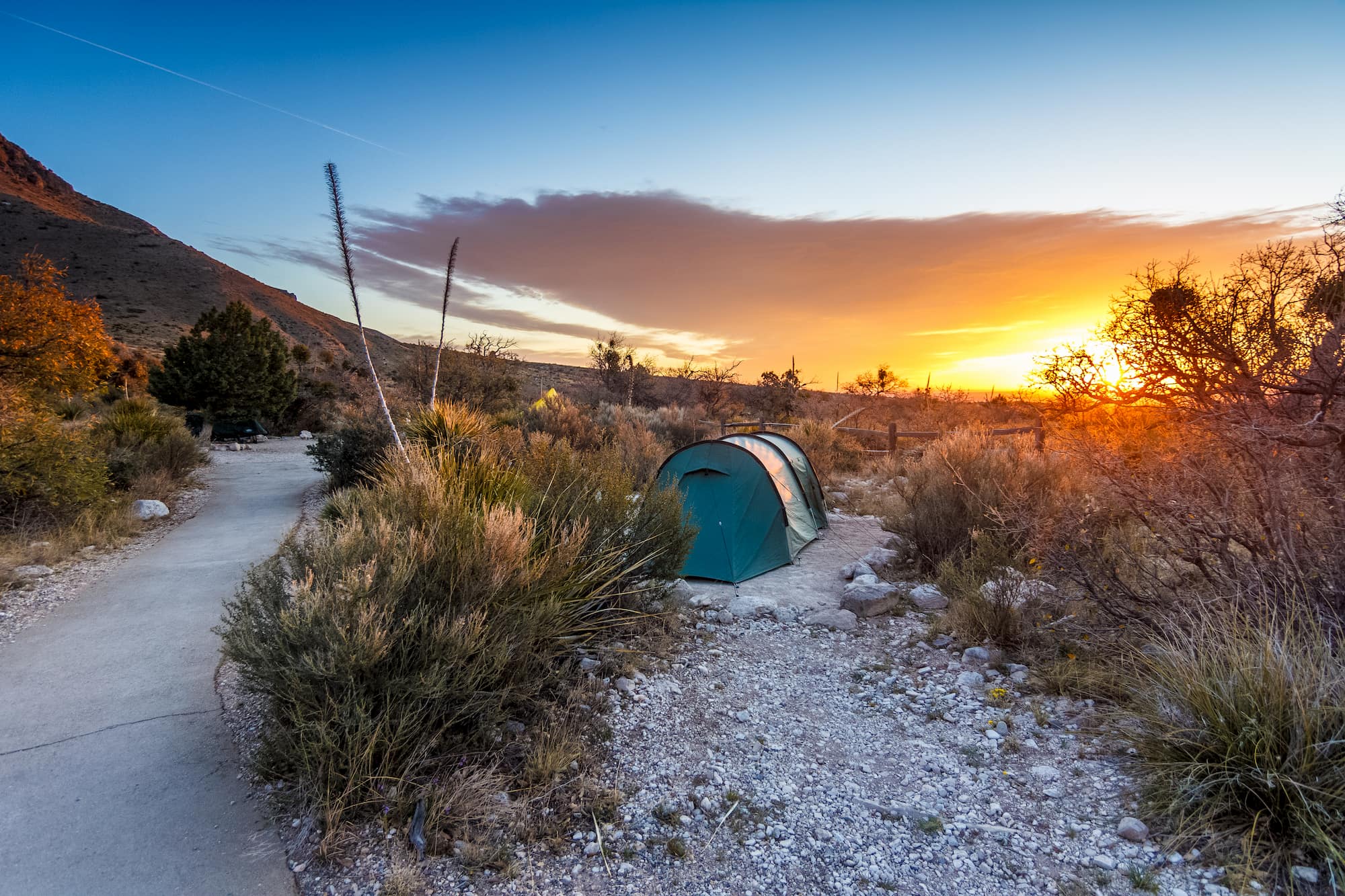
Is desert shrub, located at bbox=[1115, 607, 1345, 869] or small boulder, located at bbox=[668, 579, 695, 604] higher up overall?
desert shrub, located at bbox=[1115, 607, 1345, 869]

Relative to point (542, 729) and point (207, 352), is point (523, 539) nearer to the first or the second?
point (542, 729)

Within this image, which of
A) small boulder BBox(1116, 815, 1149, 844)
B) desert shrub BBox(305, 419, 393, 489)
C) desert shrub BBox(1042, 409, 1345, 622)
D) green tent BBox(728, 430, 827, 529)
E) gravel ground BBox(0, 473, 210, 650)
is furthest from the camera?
desert shrub BBox(305, 419, 393, 489)

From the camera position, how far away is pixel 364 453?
11.2 meters

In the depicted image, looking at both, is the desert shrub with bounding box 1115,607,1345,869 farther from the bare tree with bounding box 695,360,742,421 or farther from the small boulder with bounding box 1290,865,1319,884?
the bare tree with bounding box 695,360,742,421

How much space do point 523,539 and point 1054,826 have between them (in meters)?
3.34

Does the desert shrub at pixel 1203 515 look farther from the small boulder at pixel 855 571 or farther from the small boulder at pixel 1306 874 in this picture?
the small boulder at pixel 855 571

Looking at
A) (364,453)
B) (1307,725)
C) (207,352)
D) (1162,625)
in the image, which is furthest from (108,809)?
(207,352)

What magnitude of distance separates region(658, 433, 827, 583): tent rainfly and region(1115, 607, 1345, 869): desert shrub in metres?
4.83

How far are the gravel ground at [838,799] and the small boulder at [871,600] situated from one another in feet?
3.38

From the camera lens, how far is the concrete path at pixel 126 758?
2.92 m

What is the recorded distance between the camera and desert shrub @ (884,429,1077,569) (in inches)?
289

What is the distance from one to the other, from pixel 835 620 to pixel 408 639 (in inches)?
171

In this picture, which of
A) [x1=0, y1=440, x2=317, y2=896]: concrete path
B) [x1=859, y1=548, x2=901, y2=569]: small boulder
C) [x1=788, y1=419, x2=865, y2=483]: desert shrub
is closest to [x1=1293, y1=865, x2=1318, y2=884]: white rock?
[x1=0, y1=440, x2=317, y2=896]: concrete path

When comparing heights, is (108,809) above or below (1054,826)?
above
